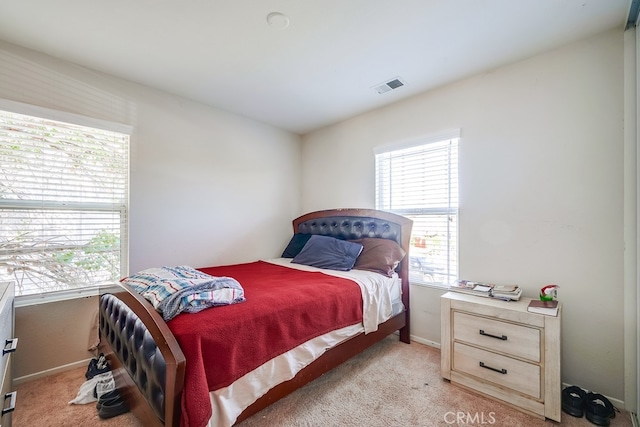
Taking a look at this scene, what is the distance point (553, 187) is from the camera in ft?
6.55

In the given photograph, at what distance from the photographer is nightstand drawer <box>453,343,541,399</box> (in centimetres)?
170

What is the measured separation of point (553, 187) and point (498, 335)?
1138mm

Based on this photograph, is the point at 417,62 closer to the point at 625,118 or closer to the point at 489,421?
the point at 625,118

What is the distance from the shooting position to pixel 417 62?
2186 mm

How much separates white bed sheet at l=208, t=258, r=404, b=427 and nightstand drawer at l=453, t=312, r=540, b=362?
0.57 meters

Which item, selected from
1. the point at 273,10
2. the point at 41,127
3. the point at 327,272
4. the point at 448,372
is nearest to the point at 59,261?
the point at 41,127

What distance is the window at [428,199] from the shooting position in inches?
99.4

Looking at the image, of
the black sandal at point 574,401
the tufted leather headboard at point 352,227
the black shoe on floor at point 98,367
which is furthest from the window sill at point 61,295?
the black sandal at point 574,401

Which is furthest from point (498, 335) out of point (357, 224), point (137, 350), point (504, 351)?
point (137, 350)

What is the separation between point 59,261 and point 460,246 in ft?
11.0

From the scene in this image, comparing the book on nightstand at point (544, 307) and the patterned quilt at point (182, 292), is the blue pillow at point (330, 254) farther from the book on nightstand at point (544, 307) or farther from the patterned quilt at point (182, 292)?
the book on nightstand at point (544, 307)

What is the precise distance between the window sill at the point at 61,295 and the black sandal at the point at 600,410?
306cm

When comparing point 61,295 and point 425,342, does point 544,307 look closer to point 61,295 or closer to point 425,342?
point 425,342

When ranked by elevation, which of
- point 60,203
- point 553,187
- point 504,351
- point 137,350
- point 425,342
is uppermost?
point 553,187
